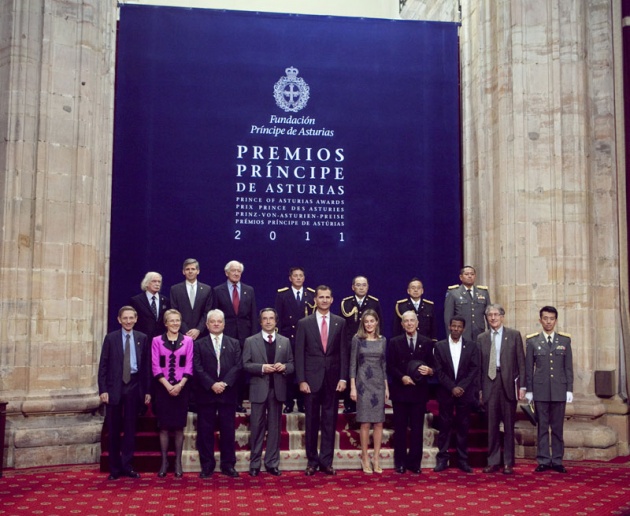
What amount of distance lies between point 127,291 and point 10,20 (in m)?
2.78

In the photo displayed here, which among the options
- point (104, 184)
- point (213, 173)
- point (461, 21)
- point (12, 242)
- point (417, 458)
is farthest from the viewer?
point (461, 21)

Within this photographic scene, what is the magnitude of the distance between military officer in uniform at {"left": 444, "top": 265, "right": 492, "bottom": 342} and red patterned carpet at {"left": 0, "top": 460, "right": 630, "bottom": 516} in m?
1.33

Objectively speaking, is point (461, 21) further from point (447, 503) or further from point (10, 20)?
point (447, 503)

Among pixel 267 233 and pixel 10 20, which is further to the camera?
pixel 267 233

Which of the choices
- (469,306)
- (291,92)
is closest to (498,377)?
(469,306)

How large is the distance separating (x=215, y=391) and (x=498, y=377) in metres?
2.42

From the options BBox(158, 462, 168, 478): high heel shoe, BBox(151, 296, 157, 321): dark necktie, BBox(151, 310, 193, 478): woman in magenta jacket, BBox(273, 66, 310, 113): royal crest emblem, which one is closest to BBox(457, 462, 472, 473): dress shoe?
BBox(151, 310, 193, 478): woman in magenta jacket

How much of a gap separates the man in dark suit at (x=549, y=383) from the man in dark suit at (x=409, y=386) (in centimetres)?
95

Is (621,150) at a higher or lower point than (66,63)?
lower

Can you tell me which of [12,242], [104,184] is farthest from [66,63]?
[12,242]

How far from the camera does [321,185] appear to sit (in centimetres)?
894

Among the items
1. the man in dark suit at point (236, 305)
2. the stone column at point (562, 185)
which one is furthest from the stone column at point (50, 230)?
the stone column at point (562, 185)

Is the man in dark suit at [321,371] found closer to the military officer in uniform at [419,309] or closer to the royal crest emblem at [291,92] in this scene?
the military officer in uniform at [419,309]

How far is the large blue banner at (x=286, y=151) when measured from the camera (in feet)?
28.4
